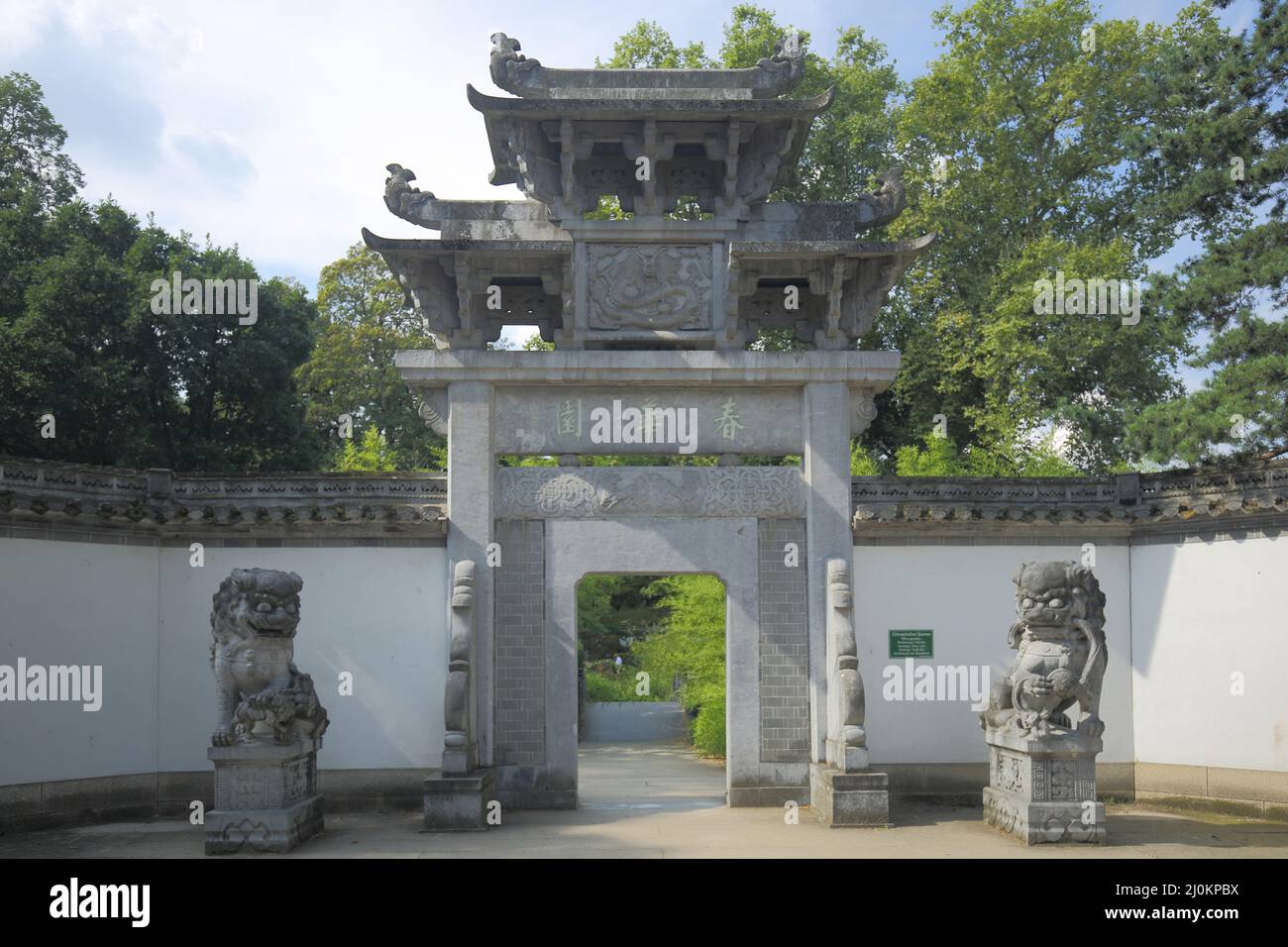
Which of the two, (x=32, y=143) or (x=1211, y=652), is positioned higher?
(x=32, y=143)

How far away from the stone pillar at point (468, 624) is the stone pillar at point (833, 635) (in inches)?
119

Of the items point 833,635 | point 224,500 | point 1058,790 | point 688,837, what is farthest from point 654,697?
point 1058,790

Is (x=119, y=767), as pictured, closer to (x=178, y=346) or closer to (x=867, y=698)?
(x=867, y=698)

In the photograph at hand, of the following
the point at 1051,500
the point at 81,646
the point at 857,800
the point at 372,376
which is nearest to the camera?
the point at 857,800

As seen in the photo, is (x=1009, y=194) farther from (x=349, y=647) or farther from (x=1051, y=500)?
(x=349, y=647)

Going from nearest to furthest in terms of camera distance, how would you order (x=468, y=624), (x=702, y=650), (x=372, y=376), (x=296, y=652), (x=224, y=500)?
(x=468, y=624), (x=296, y=652), (x=224, y=500), (x=702, y=650), (x=372, y=376)

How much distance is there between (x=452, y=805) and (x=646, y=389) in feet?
13.7

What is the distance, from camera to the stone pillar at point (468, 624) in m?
9.17

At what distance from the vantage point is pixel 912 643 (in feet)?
34.9

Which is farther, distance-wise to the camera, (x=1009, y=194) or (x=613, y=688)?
(x=613, y=688)

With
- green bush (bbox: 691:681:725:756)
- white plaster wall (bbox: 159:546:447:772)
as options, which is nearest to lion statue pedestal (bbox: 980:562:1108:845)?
white plaster wall (bbox: 159:546:447:772)

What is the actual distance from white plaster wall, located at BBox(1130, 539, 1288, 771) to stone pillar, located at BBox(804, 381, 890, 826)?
3.05 m

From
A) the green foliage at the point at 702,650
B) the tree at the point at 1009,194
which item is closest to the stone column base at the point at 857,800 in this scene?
the green foliage at the point at 702,650

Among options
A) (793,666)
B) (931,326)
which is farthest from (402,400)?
(793,666)
